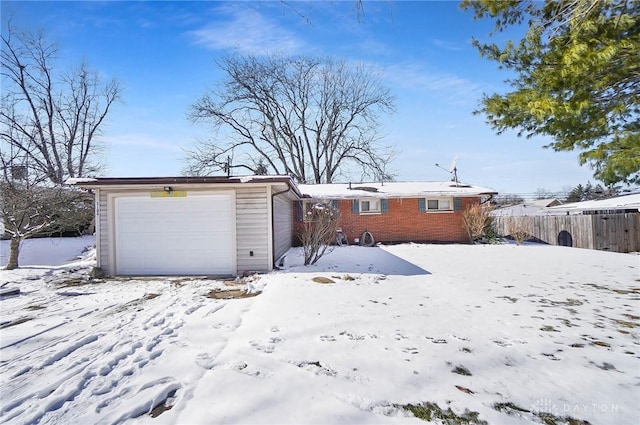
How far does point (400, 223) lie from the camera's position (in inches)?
579

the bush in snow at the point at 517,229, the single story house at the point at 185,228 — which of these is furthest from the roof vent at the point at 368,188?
the single story house at the point at 185,228

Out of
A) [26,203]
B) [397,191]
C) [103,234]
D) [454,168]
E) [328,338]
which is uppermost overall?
[454,168]

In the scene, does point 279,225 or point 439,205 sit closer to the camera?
point 279,225

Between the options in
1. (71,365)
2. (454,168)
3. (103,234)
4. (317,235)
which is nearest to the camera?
(71,365)

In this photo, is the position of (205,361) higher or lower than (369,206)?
lower

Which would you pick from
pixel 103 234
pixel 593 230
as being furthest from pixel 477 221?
pixel 103 234

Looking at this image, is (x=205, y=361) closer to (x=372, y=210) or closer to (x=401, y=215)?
(x=372, y=210)

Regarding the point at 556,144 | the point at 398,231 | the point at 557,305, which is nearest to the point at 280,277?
the point at 557,305

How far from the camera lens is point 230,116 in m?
25.2

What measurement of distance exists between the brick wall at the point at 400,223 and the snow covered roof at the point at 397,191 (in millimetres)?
449

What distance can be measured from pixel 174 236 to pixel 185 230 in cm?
34

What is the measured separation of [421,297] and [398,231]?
9639 millimetres

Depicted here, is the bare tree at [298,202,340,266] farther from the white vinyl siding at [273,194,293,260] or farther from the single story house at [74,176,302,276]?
the single story house at [74,176,302,276]

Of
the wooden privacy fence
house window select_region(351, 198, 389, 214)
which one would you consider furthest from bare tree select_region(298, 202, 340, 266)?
the wooden privacy fence
